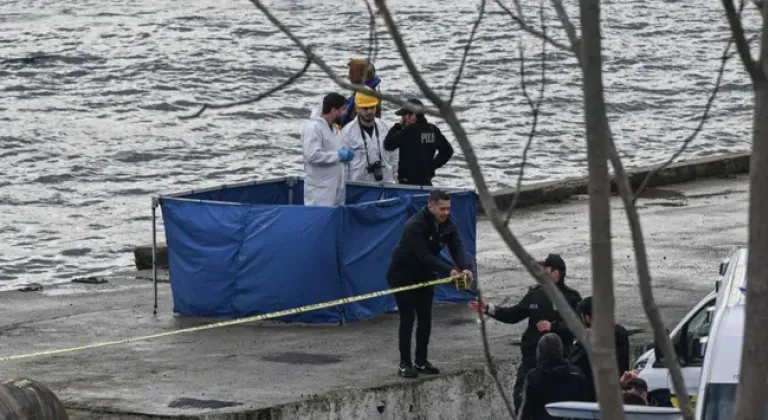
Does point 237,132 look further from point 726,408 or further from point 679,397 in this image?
point 679,397

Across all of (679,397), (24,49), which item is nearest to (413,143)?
(679,397)

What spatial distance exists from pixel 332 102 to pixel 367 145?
3.90 ft

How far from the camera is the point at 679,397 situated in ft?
12.8

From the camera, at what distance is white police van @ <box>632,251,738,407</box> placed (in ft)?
34.6

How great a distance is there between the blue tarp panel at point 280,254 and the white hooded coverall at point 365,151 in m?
0.81

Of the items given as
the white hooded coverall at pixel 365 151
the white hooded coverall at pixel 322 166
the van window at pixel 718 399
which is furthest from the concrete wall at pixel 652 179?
the van window at pixel 718 399

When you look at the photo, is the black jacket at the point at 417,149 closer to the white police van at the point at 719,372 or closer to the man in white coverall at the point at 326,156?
the man in white coverall at the point at 326,156

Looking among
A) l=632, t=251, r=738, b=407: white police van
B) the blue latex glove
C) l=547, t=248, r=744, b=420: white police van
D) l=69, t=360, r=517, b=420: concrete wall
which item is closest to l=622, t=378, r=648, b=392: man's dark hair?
l=632, t=251, r=738, b=407: white police van

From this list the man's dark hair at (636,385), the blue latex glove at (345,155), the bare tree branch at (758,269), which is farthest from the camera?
the blue latex glove at (345,155)

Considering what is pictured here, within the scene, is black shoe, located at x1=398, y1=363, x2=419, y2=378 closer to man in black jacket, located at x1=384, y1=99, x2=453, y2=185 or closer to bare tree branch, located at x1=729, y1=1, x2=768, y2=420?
man in black jacket, located at x1=384, y1=99, x2=453, y2=185

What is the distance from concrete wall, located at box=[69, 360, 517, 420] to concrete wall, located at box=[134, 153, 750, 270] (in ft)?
30.4

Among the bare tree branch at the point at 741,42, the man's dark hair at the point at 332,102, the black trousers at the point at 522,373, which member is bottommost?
the black trousers at the point at 522,373

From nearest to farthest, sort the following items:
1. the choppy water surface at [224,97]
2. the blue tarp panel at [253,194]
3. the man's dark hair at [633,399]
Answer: the man's dark hair at [633,399] < the blue tarp panel at [253,194] < the choppy water surface at [224,97]

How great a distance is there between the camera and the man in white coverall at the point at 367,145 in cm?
1547
